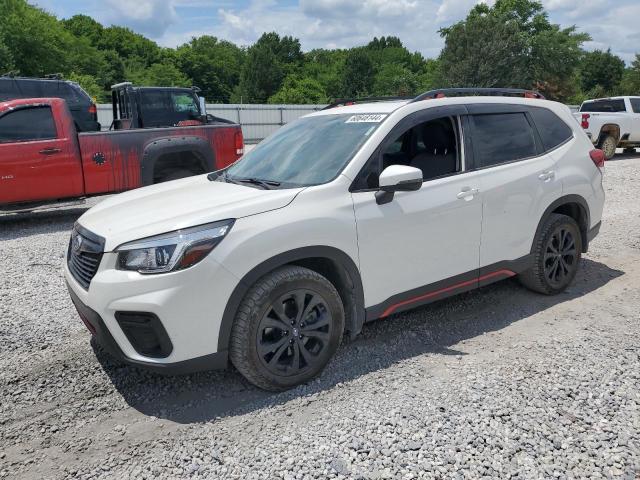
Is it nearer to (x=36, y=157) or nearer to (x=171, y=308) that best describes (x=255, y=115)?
(x=36, y=157)

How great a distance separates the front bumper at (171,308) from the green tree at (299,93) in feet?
204

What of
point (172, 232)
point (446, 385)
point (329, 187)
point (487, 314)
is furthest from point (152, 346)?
point (487, 314)

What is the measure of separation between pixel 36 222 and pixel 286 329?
702cm

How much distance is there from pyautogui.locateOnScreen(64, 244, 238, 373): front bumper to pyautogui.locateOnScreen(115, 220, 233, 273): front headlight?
5 centimetres

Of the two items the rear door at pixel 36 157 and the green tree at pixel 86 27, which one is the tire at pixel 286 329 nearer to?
the rear door at pixel 36 157

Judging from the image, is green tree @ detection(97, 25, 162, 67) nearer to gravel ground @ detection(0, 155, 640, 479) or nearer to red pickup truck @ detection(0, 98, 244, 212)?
red pickup truck @ detection(0, 98, 244, 212)

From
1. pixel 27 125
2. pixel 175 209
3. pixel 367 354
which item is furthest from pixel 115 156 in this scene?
pixel 367 354

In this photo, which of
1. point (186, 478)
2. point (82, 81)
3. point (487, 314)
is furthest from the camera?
point (82, 81)

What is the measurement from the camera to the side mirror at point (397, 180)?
10.7 feet

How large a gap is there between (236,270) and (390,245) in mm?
1093

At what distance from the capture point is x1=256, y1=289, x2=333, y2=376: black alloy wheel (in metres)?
3.04

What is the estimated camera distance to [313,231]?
10.2ft

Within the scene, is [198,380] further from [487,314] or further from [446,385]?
[487,314]

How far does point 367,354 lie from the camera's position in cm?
364
